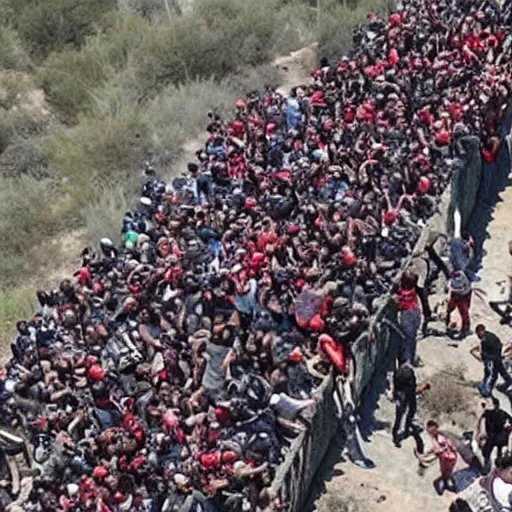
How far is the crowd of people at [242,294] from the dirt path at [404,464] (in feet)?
2.14

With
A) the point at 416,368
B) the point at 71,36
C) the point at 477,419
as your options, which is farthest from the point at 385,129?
the point at 71,36

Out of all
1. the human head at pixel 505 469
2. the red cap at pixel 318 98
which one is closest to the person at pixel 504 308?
the human head at pixel 505 469

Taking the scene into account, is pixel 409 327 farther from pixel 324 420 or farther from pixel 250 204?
pixel 250 204

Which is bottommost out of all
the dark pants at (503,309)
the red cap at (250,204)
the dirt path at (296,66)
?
the dirt path at (296,66)

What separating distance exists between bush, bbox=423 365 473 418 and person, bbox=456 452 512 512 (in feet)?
7.25

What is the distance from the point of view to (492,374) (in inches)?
563

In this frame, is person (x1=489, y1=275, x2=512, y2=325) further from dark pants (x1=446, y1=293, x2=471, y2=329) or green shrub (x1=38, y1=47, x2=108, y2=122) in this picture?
green shrub (x1=38, y1=47, x2=108, y2=122)

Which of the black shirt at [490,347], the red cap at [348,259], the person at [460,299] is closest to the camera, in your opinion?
the black shirt at [490,347]

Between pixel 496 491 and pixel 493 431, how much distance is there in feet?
3.74

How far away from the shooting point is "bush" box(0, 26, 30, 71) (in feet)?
90.4

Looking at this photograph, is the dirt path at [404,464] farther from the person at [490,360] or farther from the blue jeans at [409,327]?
the blue jeans at [409,327]

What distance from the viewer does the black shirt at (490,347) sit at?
14.0m

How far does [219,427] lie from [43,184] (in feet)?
35.7

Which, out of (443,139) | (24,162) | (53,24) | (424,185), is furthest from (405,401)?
(53,24)
